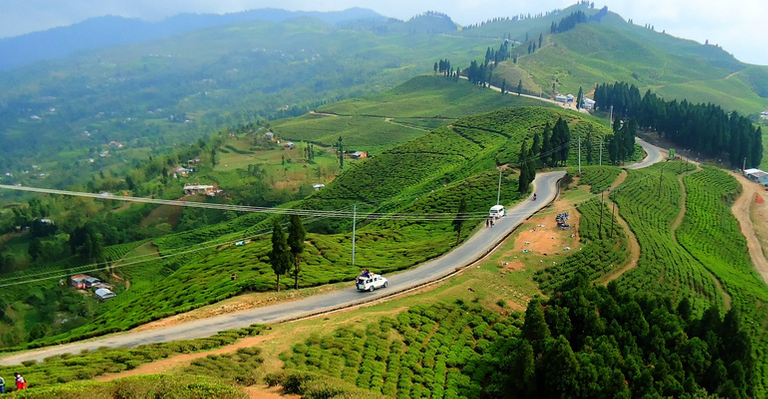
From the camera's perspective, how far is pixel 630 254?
52625 millimetres

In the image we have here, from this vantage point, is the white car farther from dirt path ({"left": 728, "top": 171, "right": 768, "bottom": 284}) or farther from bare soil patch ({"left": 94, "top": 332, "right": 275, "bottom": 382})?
dirt path ({"left": 728, "top": 171, "right": 768, "bottom": 284})

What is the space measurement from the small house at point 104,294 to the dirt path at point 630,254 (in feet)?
243

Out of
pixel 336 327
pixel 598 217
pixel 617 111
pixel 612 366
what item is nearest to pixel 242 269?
pixel 336 327

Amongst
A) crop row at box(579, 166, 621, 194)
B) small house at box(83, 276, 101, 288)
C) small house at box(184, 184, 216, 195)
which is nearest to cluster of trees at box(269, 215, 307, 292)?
crop row at box(579, 166, 621, 194)

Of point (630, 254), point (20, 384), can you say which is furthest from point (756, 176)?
point (20, 384)

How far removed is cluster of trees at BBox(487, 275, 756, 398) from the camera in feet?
89.2

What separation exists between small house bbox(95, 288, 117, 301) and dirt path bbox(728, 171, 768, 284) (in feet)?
300

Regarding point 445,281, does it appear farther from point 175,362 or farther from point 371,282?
point 175,362

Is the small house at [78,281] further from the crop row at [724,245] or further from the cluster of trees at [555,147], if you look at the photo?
the crop row at [724,245]

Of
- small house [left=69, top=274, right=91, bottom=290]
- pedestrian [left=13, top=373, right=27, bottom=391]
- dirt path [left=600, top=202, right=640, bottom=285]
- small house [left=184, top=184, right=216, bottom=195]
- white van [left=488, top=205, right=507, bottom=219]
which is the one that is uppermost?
pedestrian [left=13, top=373, right=27, bottom=391]

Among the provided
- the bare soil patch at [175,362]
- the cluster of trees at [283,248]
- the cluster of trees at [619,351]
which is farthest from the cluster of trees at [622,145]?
the bare soil patch at [175,362]

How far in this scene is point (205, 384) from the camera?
858 inches

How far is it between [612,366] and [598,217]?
33.3 m

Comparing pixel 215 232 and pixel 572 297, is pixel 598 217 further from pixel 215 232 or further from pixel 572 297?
pixel 215 232
